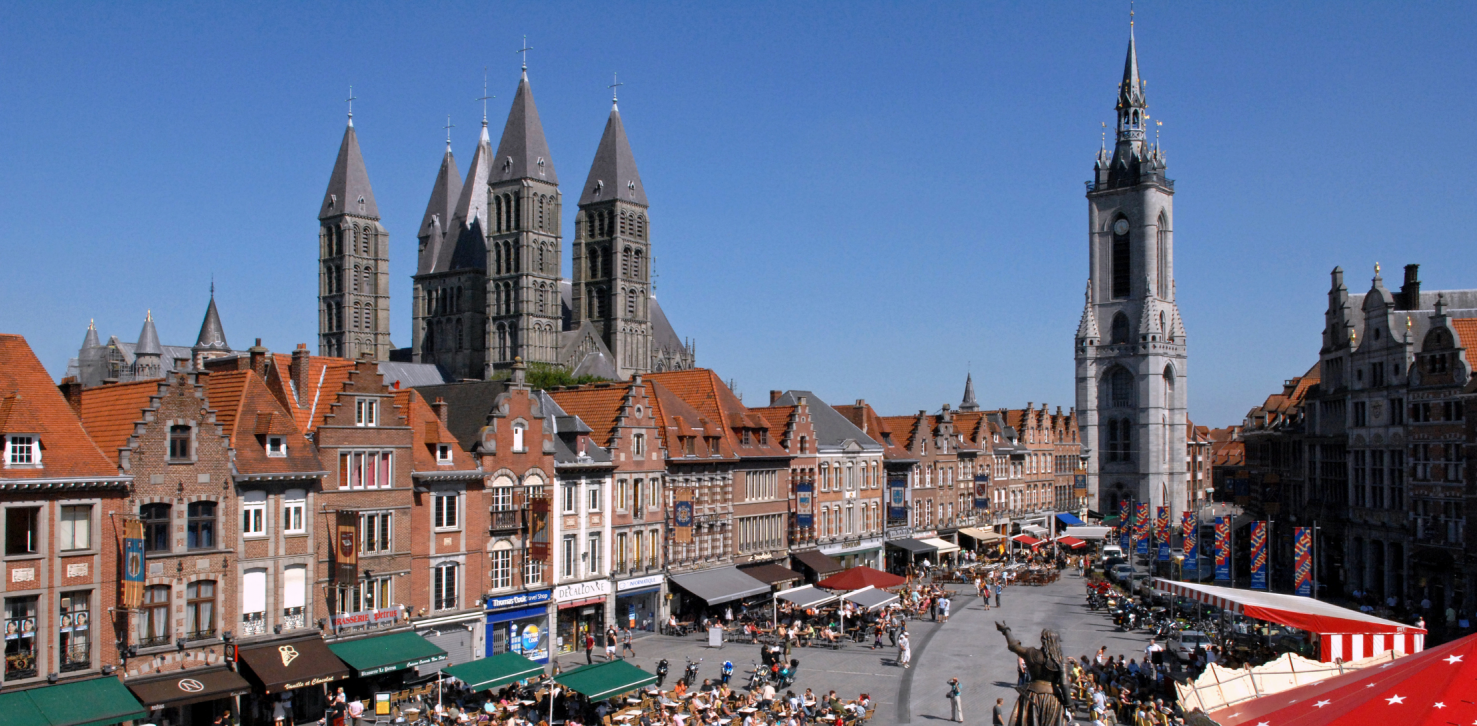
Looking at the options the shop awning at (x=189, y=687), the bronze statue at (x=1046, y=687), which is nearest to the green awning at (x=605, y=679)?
the shop awning at (x=189, y=687)

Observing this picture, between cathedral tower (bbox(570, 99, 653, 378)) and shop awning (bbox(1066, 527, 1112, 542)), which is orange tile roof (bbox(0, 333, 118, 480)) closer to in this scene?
shop awning (bbox(1066, 527, 1112, 542))

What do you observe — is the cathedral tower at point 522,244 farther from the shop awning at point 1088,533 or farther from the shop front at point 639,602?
the shop front at point 639,602

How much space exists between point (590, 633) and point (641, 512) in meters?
5.29

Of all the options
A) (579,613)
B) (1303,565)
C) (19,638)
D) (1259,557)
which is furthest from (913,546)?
(19,638)

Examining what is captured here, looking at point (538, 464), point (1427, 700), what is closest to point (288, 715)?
point (538, 464)

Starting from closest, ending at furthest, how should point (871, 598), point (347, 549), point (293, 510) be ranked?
1. point (293, 510)
2. point (347, 549)
3. point (871, 598)

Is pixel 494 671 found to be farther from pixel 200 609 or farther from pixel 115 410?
pixel 115 410

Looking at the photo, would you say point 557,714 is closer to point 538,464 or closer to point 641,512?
point 538,464

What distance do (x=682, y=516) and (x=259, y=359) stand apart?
18516mm

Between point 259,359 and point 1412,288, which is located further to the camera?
point 1412,288

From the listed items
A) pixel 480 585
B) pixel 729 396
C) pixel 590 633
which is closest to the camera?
pixel 480 585

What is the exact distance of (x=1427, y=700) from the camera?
69.5 feet

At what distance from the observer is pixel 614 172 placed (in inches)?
5098

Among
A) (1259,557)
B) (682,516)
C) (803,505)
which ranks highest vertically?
(682,516)
